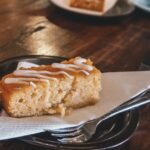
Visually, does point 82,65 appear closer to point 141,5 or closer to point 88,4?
point 88,4

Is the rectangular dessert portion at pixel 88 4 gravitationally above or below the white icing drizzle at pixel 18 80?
below

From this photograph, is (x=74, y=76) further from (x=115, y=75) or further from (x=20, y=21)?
(x=20, y=21)

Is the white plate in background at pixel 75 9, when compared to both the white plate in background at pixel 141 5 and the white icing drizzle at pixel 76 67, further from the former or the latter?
the white icing drizzle at pixel 76 67

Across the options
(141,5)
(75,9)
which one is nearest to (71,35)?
(75,9)

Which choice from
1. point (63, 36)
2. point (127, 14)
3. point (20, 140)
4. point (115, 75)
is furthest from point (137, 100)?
point (127, 14)

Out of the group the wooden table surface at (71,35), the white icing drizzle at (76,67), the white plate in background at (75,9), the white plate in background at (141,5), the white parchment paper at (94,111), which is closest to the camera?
the white parchment paper at (94,111)

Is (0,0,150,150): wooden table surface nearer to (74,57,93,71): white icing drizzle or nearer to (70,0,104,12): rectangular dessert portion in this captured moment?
(70,0,104,12): rectangular dessert portion

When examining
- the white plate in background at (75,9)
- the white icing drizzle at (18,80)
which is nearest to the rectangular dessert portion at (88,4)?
the white plate in background at (75,9)

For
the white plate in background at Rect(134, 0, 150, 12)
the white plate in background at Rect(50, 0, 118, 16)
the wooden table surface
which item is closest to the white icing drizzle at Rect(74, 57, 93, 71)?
the wooden table surface
